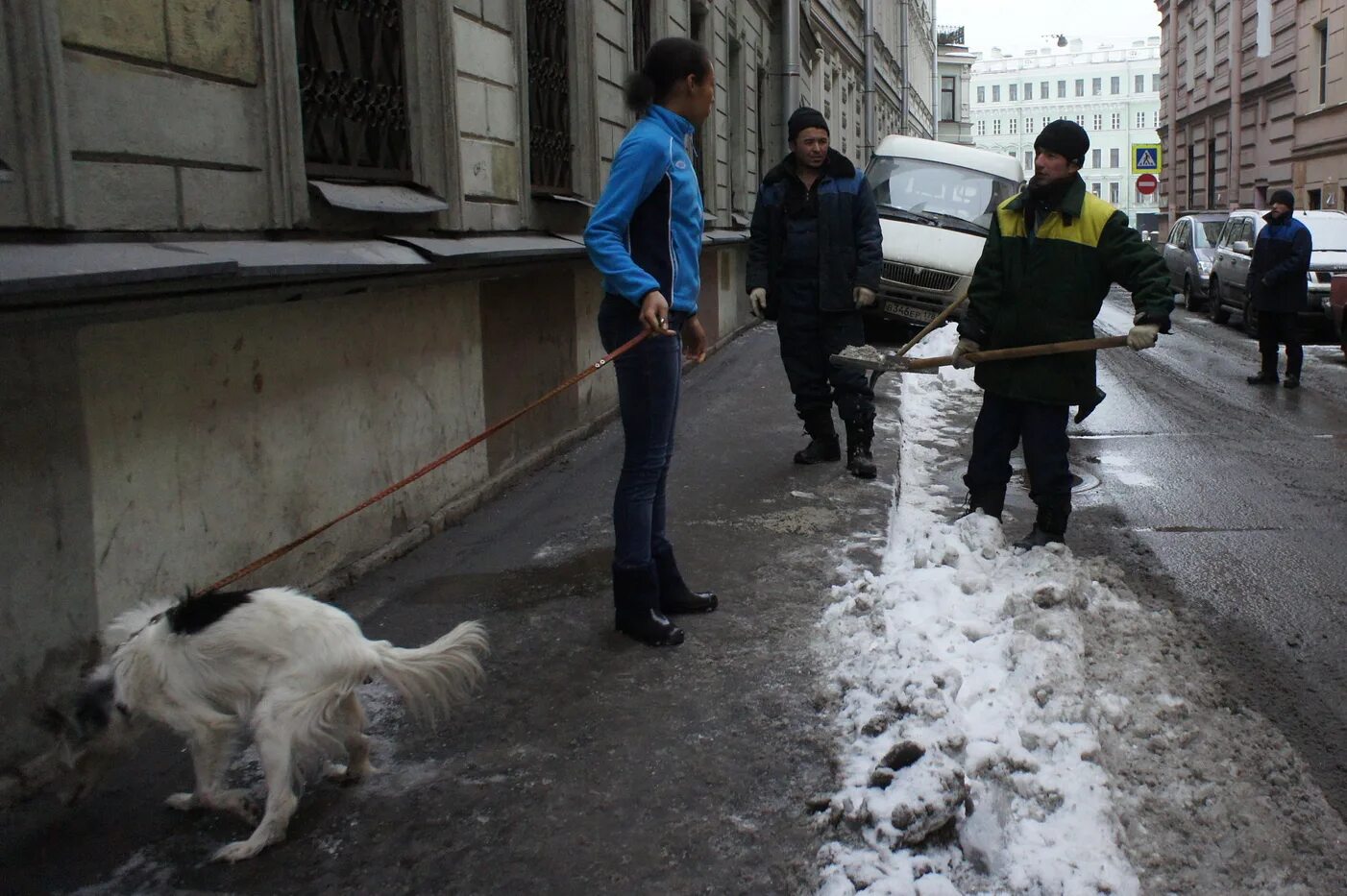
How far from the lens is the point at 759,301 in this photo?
733cm

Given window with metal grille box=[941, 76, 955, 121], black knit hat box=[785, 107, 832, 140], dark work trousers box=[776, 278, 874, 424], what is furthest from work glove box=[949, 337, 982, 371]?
window with metal grille box=[941, 76, 955, 121]

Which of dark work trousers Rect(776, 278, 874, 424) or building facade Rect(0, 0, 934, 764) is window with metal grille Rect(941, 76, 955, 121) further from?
dark work trousers Rect(776, 278, 874, 424)

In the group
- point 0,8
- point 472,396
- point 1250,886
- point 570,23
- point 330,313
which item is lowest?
point 1250,886

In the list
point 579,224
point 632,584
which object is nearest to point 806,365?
point 579,224

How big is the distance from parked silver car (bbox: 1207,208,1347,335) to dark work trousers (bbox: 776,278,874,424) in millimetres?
9255

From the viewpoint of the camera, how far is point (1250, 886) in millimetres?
2914

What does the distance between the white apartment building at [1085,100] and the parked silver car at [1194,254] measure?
246 feet

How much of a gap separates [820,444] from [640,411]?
347 cm

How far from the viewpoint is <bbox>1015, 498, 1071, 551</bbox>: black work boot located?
5.61 meters

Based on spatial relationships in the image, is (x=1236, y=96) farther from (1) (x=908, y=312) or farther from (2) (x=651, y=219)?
(2) (x=651, y=219)

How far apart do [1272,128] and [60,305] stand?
3213 centimetres

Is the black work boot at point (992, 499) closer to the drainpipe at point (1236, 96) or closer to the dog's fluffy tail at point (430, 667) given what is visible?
the dog's fluffy tail at point (430, 667)

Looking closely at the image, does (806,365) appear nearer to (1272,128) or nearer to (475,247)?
(475,247)

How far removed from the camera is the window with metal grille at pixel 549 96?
8.49 metres
